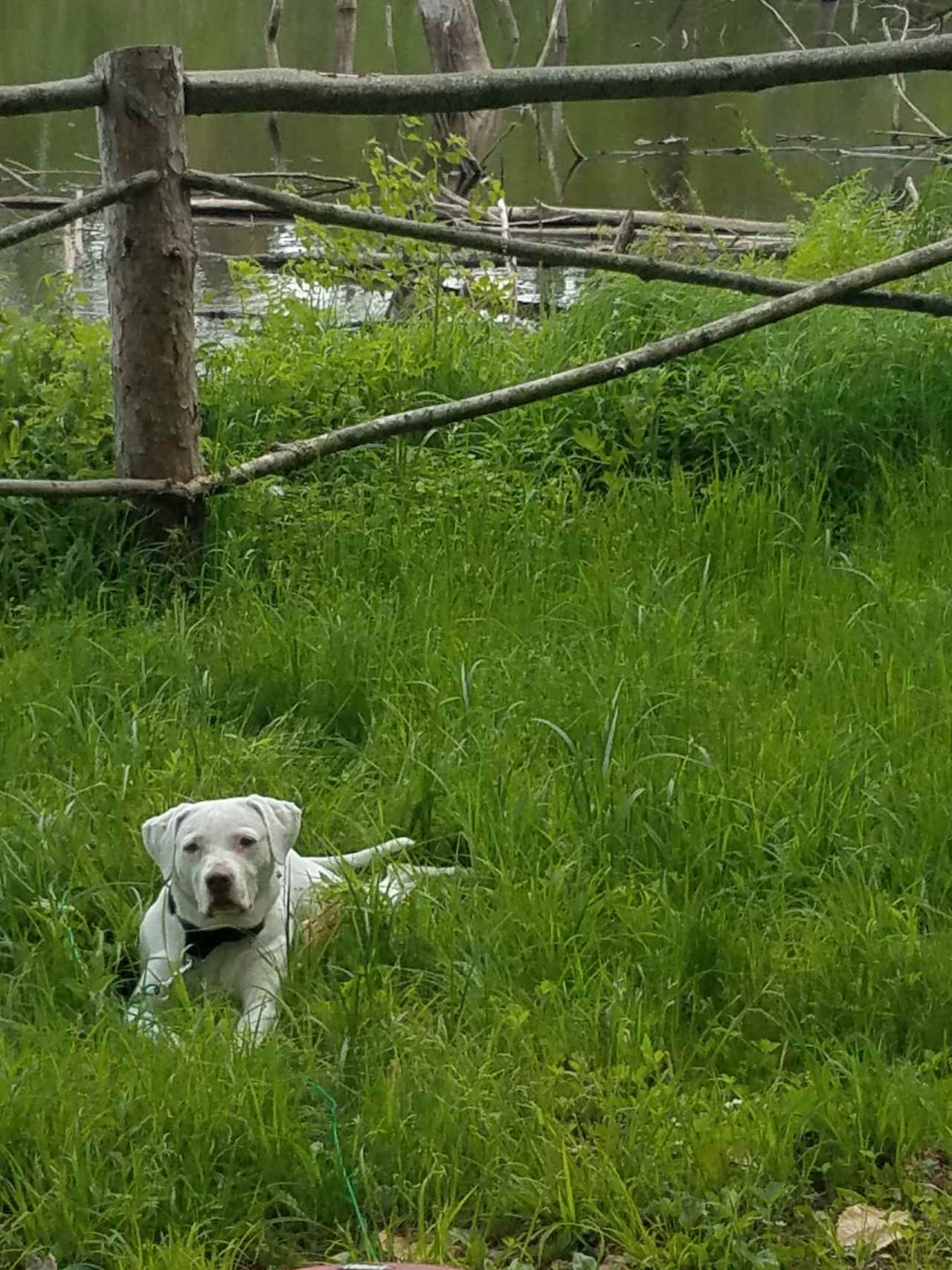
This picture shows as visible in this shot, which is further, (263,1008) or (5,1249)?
(263,1008)

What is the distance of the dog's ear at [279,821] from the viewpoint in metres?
2.63

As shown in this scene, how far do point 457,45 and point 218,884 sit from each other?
10505 millimetres

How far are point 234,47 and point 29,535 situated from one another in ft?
52.6

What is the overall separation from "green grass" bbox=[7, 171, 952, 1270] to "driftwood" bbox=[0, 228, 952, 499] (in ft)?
0.56

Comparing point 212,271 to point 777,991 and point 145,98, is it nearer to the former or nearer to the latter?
point 145,98

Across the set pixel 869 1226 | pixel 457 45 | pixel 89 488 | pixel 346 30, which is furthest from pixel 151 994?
pixel 457 45

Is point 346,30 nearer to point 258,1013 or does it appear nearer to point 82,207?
point 82,207

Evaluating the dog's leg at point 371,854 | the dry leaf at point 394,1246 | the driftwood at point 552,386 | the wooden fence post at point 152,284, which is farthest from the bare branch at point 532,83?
the dry leaf at point 394,1246

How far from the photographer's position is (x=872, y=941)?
8.50 feet

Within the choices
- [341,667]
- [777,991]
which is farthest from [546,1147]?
[341,667]

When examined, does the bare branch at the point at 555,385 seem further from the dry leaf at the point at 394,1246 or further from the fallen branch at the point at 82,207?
the dry leaf at the point at 394,1246

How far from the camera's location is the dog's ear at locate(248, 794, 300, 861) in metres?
2.63

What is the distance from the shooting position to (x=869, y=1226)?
6.89ft

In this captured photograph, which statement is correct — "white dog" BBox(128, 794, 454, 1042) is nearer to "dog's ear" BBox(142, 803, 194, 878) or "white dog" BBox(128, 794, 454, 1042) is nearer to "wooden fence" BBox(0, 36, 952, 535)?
"dog's ear" BBox(142, 803, 194, 878)
